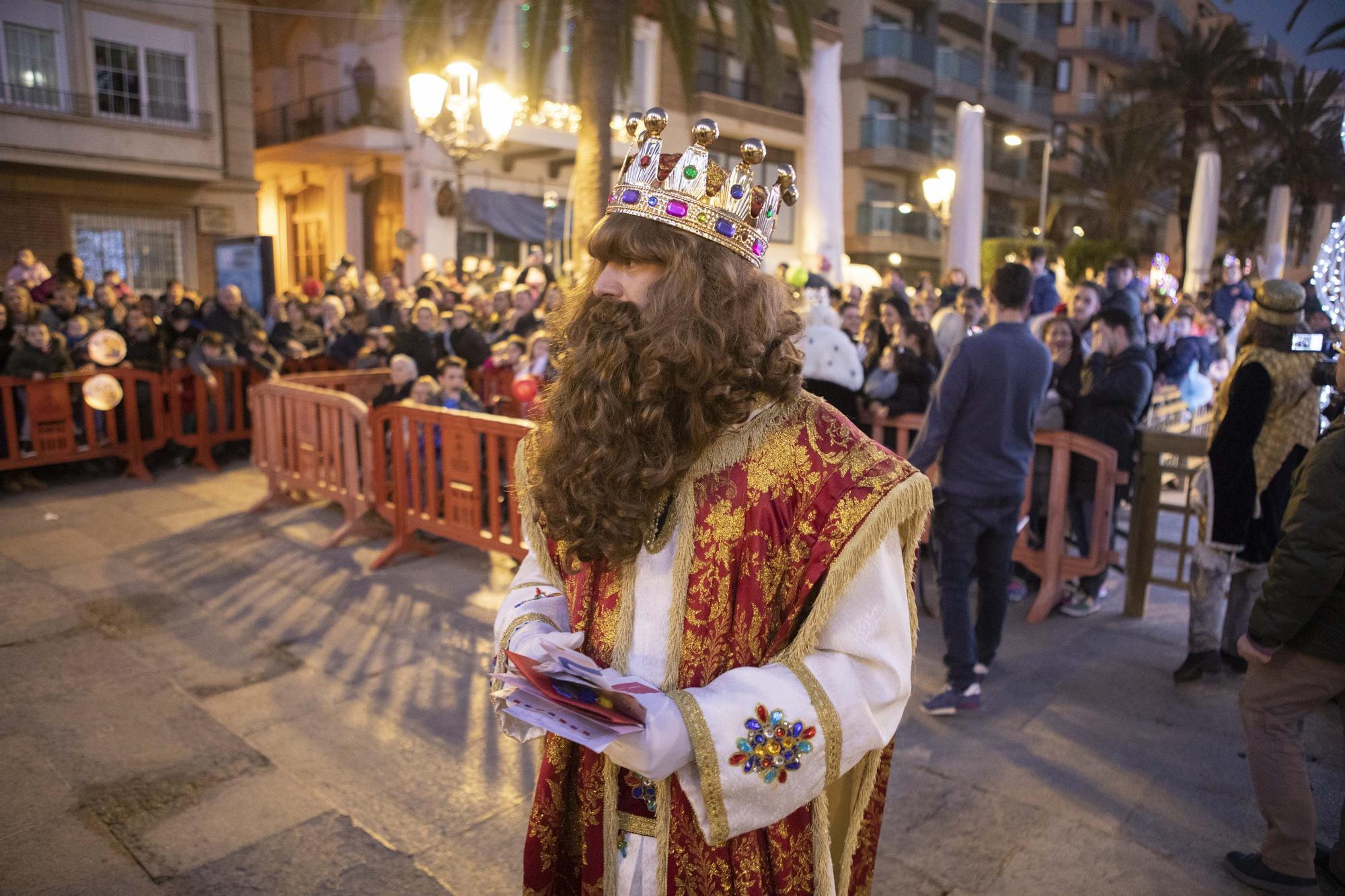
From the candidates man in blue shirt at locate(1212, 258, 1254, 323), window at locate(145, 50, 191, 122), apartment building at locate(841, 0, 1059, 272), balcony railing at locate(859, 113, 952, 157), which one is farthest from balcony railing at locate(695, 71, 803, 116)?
man in blue shirt at locate(1212, 258, 1254, 323)

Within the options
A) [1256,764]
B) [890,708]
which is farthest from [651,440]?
[1256,764]

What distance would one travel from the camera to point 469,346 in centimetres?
960

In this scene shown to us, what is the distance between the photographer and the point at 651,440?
1739 millimetres

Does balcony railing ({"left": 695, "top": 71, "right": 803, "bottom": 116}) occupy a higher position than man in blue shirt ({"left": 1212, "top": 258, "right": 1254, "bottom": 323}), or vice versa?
balcony railing ({"left": 695, "top": 71, "right": 803, "bottom": 116})

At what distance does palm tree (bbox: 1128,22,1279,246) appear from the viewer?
3316cm

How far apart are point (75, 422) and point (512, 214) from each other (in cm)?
1323

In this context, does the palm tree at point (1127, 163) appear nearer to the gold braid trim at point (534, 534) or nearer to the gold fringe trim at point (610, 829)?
the gold braid trim at point (534, 534)

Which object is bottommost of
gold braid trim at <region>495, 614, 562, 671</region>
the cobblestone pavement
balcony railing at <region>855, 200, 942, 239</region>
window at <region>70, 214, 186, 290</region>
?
the cobblestone pavement

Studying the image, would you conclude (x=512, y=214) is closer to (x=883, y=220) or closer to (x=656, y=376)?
(x=883, y=220)

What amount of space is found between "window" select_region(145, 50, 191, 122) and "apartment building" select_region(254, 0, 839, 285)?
265cm

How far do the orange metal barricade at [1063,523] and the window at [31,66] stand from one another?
19860 millimetres

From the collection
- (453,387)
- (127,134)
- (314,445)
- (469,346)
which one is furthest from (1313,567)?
(127,134)

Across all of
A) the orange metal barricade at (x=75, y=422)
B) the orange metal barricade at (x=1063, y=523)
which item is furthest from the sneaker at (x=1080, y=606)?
the orange metal barricade at (x=75, y=422)

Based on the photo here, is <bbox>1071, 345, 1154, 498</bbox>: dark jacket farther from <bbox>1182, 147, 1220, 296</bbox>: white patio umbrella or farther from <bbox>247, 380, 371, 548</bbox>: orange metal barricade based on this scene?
<bbox>1182, 147, 1220, 296</bbox>: white patio umbrella
